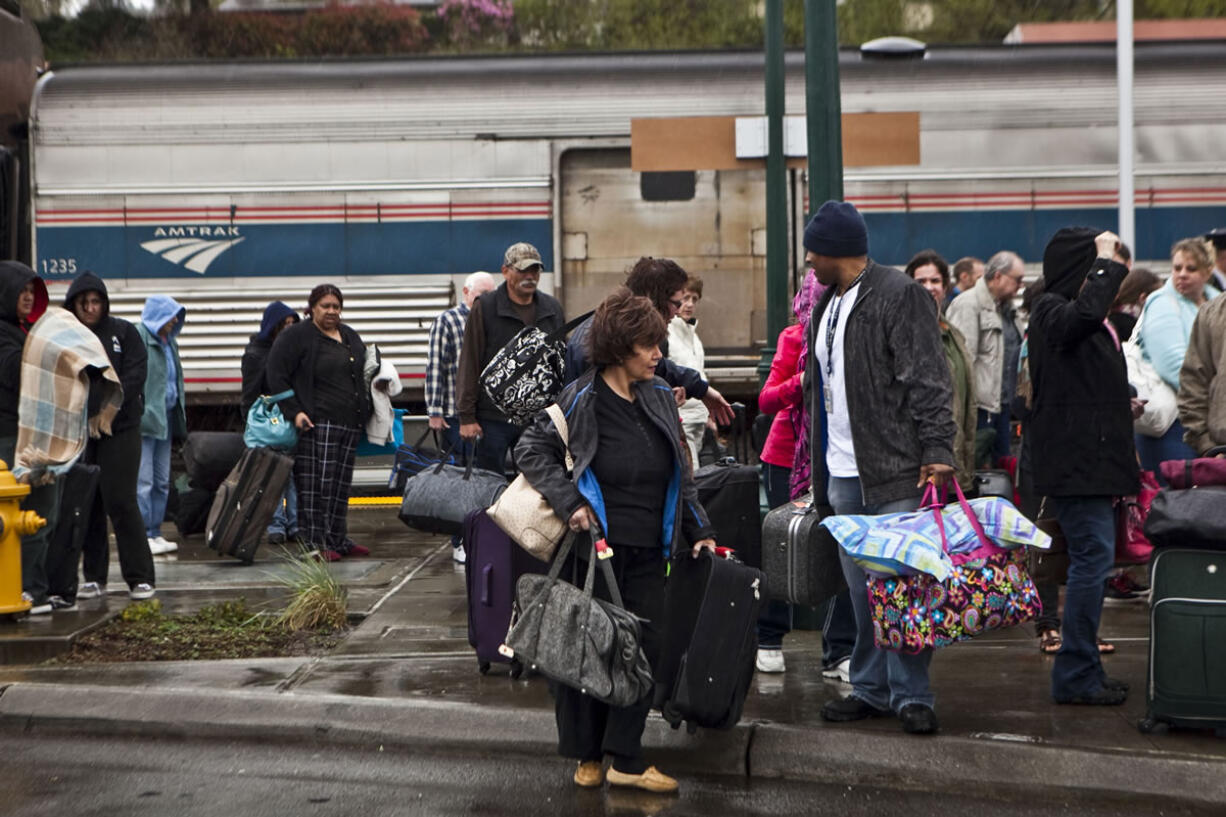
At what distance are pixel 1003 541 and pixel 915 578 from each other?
33cm

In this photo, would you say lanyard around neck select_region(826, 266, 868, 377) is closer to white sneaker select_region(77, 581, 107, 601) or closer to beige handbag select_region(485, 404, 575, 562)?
beige handbag select_region(485, 404, 575, 562)

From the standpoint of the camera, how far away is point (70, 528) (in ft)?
26.1

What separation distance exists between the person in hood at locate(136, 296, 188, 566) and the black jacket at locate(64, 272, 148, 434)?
1.41m

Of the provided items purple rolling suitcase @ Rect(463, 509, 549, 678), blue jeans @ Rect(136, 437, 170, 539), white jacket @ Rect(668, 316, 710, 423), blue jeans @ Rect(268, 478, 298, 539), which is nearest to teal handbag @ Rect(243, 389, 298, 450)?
blue jeans @ Rect(136, 437, 170, 539)

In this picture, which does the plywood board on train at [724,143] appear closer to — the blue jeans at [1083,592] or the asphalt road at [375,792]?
the blue jeans at [1083,592]

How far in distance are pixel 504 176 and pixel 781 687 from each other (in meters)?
7.77

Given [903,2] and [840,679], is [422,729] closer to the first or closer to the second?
[840,679]

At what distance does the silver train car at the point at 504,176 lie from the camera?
13.2m

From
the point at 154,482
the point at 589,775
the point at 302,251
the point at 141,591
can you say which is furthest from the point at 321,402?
the point at 589,775

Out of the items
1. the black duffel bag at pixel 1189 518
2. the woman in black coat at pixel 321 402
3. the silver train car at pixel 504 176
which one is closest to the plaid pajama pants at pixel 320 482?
the woman in black coat at pixel 321 402

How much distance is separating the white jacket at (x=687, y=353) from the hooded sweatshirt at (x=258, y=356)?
3.23 metres

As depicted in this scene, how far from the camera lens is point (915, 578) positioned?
539cm

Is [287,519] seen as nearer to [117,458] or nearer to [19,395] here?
[117,458]

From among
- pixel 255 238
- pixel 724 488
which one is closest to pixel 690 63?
pixel 255 238
